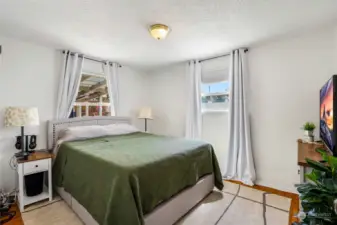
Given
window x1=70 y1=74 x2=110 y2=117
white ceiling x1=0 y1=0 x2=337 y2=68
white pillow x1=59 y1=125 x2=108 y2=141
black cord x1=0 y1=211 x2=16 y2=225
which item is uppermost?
white ceiling x1=0 y1=0 x2=337 y2=68

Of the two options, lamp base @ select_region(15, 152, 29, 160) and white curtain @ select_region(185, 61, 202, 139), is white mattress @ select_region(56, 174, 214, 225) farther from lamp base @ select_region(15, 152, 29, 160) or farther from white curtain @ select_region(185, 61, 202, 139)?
white curtain @ select_region(185, 61, 202, 139)

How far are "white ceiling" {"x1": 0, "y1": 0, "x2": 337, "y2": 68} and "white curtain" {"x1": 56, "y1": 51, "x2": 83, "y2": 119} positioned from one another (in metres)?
0.27

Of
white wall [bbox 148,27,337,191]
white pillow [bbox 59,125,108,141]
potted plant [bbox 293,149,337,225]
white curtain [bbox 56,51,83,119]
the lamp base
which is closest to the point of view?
potted plant [bbox 293,149,337,225]

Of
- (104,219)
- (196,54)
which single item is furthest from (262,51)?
(104,219)

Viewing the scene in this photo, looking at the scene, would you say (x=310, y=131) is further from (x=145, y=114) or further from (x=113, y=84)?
(x=113, y=84)

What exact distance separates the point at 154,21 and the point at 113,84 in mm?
2038

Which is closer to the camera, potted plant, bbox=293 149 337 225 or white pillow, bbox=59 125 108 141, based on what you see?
potted plant, bbox=293 149 337 225

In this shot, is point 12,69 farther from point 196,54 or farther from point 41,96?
point 196,54

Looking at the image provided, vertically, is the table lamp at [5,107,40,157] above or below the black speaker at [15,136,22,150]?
above

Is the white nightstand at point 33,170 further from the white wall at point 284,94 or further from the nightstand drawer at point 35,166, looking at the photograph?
the white wall at point 284,94

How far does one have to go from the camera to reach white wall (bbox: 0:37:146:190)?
241 centimetres

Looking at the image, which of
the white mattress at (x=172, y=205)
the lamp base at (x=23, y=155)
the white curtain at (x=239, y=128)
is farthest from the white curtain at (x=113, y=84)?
the white curtain at (x=239, y=128)

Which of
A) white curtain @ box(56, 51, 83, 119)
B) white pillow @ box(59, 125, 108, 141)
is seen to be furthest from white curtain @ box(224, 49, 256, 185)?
white curtain @ box(56, 51, 83, 119)

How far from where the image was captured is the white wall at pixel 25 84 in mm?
2406
